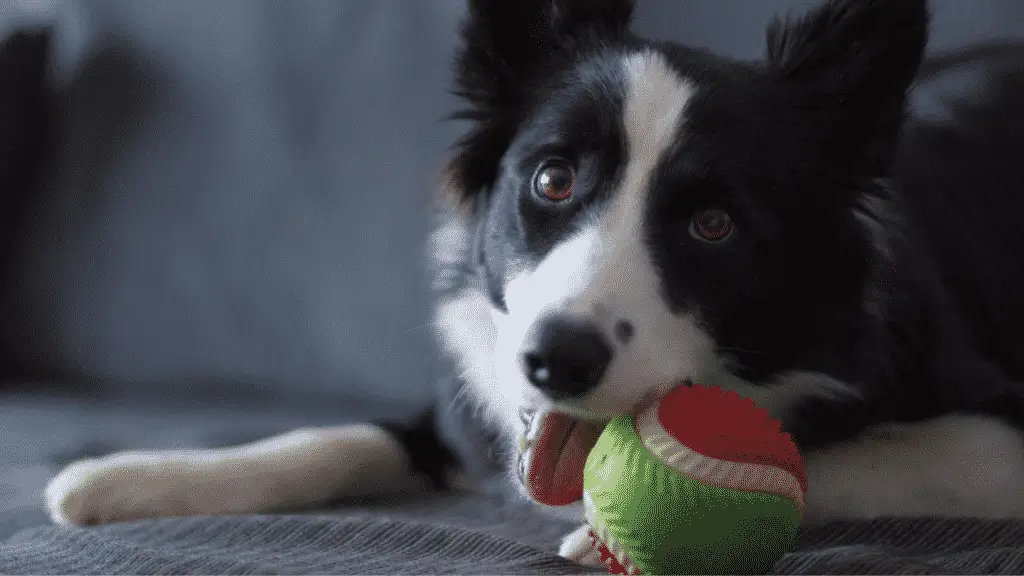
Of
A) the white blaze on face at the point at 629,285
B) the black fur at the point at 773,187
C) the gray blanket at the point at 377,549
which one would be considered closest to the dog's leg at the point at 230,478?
the gray blanket at the point at 377,549

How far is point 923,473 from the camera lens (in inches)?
64.0

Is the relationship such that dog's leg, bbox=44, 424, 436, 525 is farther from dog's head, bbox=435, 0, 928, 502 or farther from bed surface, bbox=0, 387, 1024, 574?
dog's head, bbox=435, 0, 928, 502

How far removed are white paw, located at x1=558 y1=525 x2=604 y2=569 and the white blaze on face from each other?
200 millimetres

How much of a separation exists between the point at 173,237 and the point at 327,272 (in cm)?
42

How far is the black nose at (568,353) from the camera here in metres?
1.28

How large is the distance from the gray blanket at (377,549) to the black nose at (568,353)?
23 centimetres

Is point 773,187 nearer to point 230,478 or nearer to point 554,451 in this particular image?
point 554,451

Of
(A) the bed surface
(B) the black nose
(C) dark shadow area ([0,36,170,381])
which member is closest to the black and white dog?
(B) the black nose

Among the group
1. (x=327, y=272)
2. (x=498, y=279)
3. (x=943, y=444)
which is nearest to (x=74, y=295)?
(x=327, y=272)

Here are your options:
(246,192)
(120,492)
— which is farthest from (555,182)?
(246,192)

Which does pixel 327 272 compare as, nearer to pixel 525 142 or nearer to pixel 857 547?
pixel 525 142

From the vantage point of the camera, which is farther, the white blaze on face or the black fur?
the black fur

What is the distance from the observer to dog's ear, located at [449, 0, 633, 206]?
1774 millimetres

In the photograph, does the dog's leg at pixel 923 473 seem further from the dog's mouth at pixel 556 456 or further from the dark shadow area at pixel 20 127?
the dark shadow area at pixel 20 127
